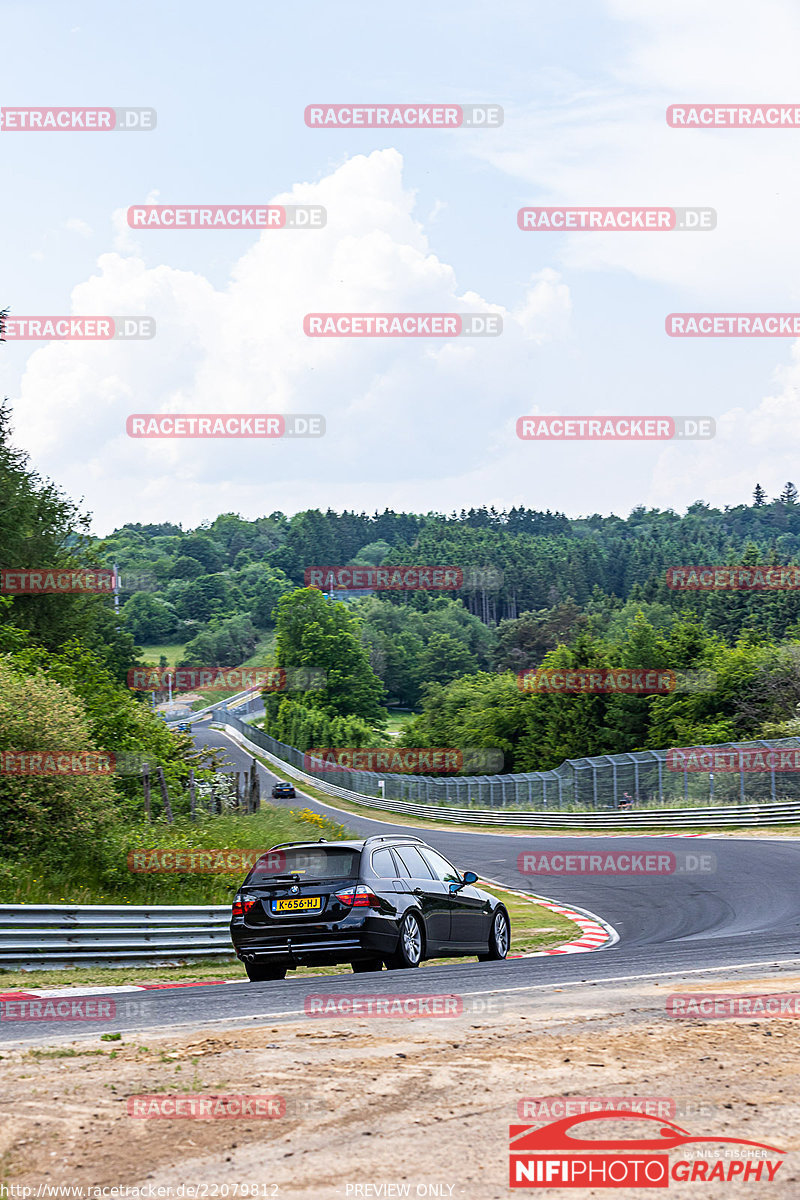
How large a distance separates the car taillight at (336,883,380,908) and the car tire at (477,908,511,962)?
8.88 feet

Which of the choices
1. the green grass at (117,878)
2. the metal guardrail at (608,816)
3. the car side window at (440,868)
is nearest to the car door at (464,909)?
the car side window at (440,868)

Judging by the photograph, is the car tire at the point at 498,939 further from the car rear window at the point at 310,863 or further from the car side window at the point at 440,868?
the car rear window at the point at 310,863

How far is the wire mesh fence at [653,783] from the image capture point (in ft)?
122

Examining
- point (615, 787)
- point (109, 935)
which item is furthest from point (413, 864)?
point (615, 787)

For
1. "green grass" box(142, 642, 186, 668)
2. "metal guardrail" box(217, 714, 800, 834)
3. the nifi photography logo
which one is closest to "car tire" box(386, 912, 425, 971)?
the nifi photography logo

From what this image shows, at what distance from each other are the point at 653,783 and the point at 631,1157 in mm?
39141

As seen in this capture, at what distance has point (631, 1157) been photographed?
15.9 feet

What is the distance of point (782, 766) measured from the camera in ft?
120

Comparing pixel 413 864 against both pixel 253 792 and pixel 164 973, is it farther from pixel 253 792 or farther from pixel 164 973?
pixel 253 792

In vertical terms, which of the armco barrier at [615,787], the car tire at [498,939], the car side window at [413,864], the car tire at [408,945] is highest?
the car side window at [413,864]

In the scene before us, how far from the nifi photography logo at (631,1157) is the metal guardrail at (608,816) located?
32.2 m

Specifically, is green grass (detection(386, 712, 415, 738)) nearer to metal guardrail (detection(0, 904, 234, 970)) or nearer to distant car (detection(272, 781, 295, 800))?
distant car (detection(272, 781, 295, 800))

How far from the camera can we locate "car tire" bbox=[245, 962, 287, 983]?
11.7 metres

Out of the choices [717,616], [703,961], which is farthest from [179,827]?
[717,616]
